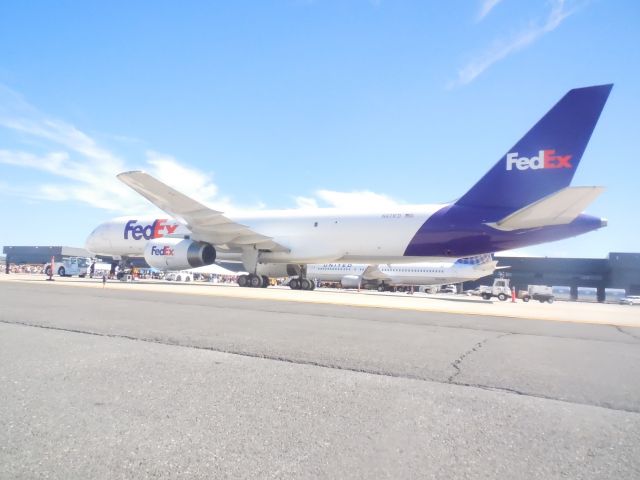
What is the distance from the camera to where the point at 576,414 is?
3.02m

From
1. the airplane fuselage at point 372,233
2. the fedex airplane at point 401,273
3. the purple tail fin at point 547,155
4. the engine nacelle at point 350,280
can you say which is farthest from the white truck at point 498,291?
the purple tail fin at point 547,155

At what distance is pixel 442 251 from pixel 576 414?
48.7 feet

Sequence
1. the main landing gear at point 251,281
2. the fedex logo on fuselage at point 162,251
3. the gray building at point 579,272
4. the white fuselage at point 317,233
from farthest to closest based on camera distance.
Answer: the gray building at point 579,272
the main landing gear at point 251,281
the fedex logo on fuselage at point 162,251
the white fuselage at point 317,233

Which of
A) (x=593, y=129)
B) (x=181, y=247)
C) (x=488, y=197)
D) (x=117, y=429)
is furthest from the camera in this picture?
(x=181, y=247)

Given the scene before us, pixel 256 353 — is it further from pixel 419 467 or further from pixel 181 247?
pixel 181 247

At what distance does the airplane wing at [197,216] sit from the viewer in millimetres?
19344

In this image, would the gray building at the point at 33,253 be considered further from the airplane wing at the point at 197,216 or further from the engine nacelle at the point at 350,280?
the airplane wing at the point at 197,216

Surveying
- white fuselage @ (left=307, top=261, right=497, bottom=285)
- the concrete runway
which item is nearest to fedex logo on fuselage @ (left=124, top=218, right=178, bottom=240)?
the concrete runway

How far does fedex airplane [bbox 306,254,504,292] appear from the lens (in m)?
39.0

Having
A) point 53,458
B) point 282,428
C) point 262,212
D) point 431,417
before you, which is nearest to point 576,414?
point 431,417

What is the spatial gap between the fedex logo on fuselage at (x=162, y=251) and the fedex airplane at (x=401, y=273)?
20.5m

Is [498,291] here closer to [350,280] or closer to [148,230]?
[350,280]

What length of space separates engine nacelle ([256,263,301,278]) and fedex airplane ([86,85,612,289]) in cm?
6

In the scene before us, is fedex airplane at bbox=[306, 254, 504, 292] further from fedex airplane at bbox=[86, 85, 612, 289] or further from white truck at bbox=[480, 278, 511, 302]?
fedex airplane at bbox=[86, 85, 612, 289]
